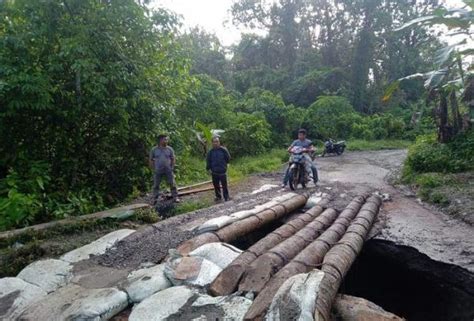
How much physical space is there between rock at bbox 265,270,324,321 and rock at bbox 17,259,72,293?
2423 mm

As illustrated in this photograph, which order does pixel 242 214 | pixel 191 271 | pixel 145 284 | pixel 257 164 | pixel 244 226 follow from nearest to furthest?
1. pixel 145 284
2. pixel 191 271
3. pixel 244 226
4. pixel 242 214
5. pixel 257 164

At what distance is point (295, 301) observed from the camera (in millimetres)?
2615

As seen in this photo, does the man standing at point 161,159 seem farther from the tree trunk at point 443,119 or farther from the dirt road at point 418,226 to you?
the tree trunk at point 443,119

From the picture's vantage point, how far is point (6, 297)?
11.4ft

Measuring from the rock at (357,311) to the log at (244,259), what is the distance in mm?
911

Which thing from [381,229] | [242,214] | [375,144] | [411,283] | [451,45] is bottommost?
[411,283]

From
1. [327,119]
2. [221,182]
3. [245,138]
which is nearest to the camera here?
[221,182]

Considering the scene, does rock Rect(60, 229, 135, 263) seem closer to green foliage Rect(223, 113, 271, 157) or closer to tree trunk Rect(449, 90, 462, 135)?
tree trunk Rect(449, 90, 462, 135)

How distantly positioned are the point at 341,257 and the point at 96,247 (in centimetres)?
309

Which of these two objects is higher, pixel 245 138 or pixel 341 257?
pixel 245 138

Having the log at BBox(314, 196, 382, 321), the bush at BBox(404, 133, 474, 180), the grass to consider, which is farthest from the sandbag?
the grass

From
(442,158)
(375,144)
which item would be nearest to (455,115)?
(442,158)

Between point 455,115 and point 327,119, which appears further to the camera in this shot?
point 327,119

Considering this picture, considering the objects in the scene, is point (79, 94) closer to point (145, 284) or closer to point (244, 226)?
point (244, 226)
